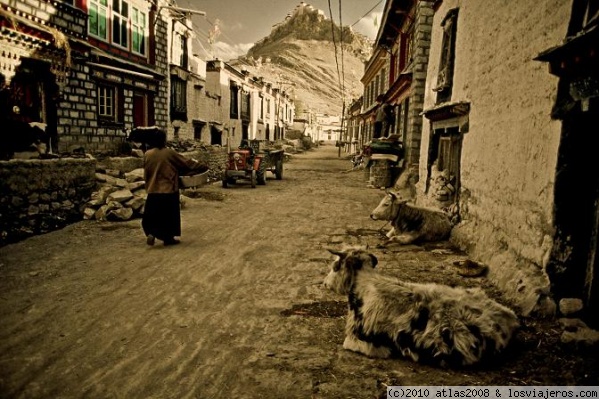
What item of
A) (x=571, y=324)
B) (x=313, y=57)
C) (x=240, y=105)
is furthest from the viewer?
(x=313, y=57)

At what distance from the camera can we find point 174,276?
203 inches

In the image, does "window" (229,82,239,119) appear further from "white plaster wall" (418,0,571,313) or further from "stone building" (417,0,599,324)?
"white plaster wall" (418,0,571,313)

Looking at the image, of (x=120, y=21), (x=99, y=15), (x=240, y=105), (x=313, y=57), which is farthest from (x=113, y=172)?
(x=313, y=57)

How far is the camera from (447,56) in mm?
9047

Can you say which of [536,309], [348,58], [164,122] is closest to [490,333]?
[536,309]

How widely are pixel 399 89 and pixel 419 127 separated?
12.4ft

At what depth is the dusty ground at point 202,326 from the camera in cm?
288

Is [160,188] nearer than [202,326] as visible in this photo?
No

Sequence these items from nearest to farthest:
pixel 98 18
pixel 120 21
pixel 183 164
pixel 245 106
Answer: pixel 183 164 → pixel 98 18 → pixel 120 21 → pixel 245 106

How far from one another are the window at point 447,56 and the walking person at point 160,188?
613 cm

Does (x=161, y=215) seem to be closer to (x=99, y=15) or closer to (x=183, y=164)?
(x=183, y=164)

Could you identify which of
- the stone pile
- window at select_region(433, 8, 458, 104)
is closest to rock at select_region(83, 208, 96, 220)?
the stone pile

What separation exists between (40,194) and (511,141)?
7.99 meters

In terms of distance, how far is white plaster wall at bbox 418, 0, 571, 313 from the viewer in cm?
429
